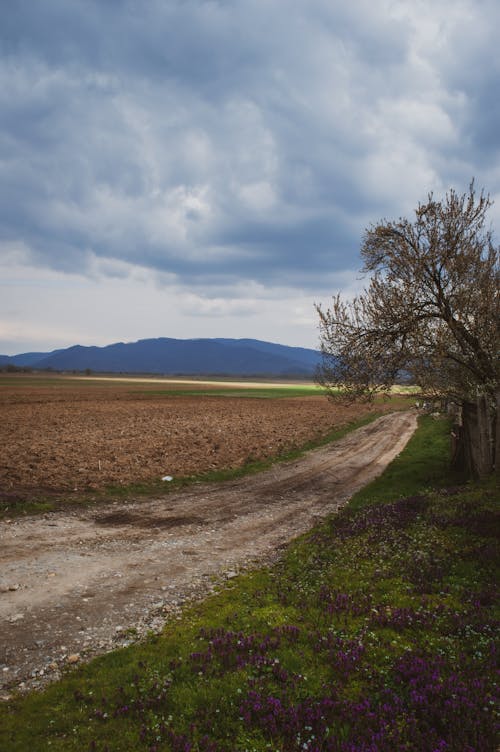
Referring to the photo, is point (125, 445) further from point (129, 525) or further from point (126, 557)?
point (126, 557)

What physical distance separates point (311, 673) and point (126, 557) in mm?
8207

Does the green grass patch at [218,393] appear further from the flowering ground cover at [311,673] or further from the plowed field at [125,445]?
the flowering ground cover at [311,673]

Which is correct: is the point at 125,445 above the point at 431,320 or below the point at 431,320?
below

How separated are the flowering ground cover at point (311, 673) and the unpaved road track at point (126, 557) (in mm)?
1088

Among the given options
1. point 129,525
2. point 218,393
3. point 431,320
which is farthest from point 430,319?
point 218,393

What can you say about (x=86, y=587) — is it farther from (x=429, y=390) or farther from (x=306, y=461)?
(x=306, y=461)

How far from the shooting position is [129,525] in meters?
17.0

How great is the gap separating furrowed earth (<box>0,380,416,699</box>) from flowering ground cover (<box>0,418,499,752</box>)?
4.01 feet

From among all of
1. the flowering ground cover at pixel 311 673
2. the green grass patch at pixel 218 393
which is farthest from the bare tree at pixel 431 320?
the green grass patch at pixel 218 393

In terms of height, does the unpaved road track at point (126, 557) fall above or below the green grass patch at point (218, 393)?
below

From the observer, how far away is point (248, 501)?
2077cm

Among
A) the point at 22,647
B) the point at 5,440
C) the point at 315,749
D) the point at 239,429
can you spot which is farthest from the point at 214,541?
the point at 239,429

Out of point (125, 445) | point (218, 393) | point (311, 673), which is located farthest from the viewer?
point (218, 393)

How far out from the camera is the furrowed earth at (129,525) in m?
9.55
